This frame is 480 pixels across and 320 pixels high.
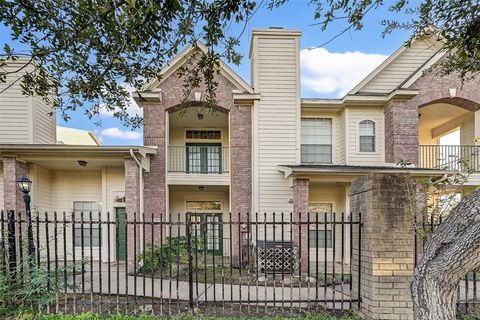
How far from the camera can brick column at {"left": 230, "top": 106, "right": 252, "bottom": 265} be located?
41.2 feet

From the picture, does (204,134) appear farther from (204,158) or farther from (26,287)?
(26,287)

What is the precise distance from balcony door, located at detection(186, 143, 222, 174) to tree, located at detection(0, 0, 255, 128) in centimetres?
1005

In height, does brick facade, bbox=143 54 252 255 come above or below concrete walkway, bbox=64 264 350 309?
above

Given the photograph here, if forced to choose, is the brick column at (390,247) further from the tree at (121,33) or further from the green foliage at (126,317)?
the tree at (121,33)

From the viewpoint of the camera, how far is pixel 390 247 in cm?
504

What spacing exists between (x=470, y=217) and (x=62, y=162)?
12.6m

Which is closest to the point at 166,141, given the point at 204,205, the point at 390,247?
the point at 204,205

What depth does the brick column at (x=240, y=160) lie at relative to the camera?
1257 cm

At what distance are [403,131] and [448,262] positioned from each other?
1110 centimetres

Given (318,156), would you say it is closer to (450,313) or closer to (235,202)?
(235,202)

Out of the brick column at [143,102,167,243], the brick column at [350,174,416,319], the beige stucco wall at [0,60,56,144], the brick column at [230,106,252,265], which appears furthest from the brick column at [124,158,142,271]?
the brick column at [350,174,416,319]

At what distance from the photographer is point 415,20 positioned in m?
5.25

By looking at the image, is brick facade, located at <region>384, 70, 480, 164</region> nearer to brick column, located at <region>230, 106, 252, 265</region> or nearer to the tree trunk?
brick column, located at <region>230, 106, 252, 265</region>

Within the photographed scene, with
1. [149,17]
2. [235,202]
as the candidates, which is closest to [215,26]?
[149,17]
